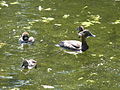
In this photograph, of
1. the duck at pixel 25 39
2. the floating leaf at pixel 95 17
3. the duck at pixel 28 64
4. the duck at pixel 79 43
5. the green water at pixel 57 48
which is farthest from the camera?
the floating leaf at pixel 95 17

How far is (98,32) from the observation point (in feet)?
57.4

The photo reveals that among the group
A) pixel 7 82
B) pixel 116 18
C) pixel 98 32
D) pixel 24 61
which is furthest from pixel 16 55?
pixel 116 18

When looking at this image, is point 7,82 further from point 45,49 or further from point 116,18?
point 116,18

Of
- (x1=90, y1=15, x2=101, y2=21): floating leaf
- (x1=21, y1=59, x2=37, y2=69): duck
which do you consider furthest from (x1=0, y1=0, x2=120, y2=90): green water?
(x1=21, y1=59, x2=37, y2=69): duck

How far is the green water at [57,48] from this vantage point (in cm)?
1348

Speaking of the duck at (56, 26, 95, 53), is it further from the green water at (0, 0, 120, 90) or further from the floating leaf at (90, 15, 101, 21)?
the floating leaf at (90, 15, 101, 21)

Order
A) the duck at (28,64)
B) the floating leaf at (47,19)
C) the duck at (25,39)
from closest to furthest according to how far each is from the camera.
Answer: the duck at (28,64)
the duck at (25,39)
the floating leaf at (47,19)

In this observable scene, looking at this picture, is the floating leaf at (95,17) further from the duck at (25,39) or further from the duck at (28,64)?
the duck at (28,64)

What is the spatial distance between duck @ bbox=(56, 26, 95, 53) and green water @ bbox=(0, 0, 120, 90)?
20cm

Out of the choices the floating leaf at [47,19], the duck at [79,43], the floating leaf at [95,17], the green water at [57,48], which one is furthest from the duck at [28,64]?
the floating leaf at [95,17]

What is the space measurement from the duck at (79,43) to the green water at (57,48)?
7.9 inches

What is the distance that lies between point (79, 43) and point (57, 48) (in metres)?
0.91

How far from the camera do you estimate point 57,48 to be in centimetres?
1614

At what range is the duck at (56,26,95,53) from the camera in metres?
16.2
